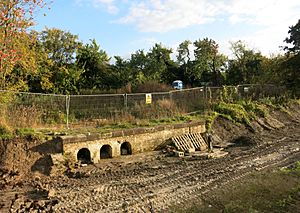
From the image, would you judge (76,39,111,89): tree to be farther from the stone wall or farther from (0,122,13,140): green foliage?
(0,122,13,140): green foliage

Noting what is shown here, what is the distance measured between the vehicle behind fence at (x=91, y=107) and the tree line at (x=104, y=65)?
6.83 ft

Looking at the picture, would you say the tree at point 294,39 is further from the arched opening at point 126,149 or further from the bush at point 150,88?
the arched opening at point 126,149

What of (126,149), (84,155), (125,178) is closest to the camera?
(125,178)

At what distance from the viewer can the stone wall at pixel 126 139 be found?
1041 cm

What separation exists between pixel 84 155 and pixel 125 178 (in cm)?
290

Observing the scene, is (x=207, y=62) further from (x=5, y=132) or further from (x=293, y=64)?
(x=5, y=132)

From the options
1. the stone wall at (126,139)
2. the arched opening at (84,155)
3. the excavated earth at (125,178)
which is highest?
the stone wall at (126,139)

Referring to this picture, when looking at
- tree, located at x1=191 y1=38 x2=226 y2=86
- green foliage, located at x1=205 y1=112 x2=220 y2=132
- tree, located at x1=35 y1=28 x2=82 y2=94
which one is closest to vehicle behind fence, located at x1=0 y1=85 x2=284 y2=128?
green foliage, located at x1=205 y1=112 x2=220 y2=132

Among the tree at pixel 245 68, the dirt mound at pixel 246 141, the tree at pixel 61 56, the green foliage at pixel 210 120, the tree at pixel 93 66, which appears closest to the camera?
the dirt mound at pixel 246 141

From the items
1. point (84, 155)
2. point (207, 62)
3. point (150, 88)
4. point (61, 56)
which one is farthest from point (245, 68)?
point (84, 155)

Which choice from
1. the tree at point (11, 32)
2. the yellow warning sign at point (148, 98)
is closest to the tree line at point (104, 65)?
the tree at point (11, 32)

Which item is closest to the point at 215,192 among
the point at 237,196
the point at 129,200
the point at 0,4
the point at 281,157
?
the point at 237,196

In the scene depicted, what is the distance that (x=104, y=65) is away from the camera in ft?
83.4

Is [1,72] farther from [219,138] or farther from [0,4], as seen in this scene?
[219,138]
